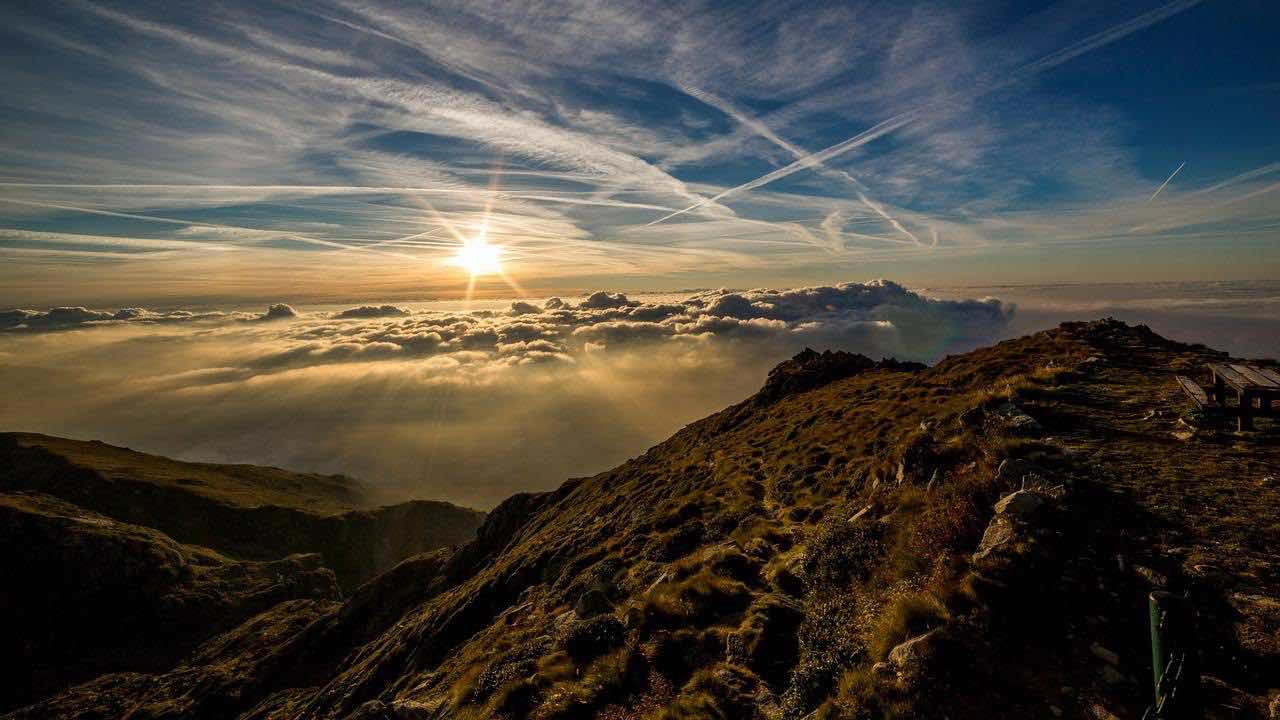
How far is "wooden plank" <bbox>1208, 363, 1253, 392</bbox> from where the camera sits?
44.7 feet

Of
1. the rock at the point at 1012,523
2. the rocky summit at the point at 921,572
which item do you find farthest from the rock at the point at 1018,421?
the rock at the point at 1012,523

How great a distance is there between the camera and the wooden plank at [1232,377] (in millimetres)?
13622

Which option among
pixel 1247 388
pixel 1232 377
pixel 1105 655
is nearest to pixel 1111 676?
pixel 1105 655

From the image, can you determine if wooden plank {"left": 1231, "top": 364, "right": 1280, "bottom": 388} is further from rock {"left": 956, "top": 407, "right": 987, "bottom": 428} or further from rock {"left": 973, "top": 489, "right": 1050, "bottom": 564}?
rock {"left": 973, "top": 489, "right": 1050, "bottom": 564}

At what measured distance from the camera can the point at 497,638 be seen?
2466 centimetres

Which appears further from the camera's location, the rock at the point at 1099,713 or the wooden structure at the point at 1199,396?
the wooden structure at the point at 1199,396

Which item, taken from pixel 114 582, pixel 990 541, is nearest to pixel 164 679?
pixel 114 582

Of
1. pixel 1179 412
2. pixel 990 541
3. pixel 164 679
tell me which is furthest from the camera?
pixel 164 679

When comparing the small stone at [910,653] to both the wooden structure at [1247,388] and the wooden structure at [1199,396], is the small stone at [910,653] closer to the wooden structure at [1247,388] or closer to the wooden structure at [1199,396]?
the wooden structure at [1247,388]

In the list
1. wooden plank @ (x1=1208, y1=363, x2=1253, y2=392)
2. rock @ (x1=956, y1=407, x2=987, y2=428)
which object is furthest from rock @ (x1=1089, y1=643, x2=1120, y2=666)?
wooden plank @ (x1=1208, y1=363, x2=1253, y2=392)

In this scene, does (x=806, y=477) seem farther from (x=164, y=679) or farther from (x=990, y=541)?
(x=164, y=679)

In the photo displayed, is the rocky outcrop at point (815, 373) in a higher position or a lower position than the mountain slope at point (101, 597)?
higher

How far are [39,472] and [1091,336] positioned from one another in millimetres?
327144

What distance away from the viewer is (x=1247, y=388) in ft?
43.9
